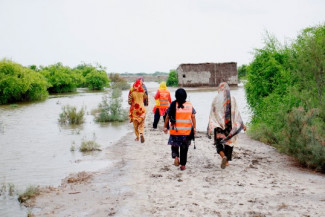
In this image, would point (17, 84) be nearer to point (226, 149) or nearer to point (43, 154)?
point (43, 154)

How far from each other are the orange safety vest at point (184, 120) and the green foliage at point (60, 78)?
41.8 m

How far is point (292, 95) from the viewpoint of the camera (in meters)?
11.0

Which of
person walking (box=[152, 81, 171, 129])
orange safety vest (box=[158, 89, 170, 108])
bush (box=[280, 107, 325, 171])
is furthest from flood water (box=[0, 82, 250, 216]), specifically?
bush (box=[280, 107, 325, 171])

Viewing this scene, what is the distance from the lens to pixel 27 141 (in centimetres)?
1224

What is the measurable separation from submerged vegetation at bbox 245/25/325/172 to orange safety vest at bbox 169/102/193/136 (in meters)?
2.90

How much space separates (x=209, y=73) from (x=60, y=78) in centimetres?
2157

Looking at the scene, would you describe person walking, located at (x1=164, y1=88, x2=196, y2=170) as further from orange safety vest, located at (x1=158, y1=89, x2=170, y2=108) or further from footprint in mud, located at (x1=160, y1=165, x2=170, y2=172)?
orange safety vest, located at (x1=158, y1=89, x2=170, y2=108)

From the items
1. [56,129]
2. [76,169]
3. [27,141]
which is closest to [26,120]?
[56,129]

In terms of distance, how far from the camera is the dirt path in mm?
4996

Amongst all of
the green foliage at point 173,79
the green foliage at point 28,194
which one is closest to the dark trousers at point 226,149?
the green foliage at point 28,194

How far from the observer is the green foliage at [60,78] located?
4669 centimetres

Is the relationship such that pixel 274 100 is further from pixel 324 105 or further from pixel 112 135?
pixel 112 135

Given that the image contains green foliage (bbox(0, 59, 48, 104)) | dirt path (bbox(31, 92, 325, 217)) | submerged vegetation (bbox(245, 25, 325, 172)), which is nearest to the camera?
dirt path (bbox(31, 92, 325, 217))

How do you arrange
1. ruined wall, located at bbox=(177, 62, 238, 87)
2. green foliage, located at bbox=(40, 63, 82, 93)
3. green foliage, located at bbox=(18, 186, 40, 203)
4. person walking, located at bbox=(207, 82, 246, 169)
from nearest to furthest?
green foliage, located at bbox=(18, 186, 40, 203), person walking, located at bbox=(207, 82, 246, 169), green foliage, located at bbox=(40, 63, 82, 93), ruined wall, located at bbox=(177, 62, 238, 87)
